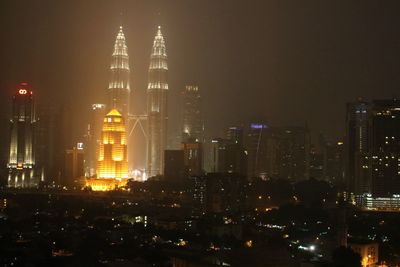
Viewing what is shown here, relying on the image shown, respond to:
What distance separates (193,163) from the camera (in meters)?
27.7

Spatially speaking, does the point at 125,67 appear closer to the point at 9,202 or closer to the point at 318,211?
the point at 9,202

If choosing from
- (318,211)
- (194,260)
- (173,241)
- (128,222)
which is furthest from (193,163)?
(194,260)

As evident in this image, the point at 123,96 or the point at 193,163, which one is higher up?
the point at 123,96

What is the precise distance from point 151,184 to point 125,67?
5564 mm

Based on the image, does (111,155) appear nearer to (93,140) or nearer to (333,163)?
(93,140)

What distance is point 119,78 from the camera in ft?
94.1

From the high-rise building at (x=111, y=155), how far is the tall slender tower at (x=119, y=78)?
1.37 metres

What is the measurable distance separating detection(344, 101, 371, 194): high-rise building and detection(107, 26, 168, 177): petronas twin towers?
23.9 feet

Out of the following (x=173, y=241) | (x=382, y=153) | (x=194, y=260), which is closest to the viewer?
(x=194, y=260)

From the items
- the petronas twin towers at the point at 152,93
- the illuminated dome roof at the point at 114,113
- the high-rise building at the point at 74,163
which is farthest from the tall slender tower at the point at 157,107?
the high-rise building at the point at 74,163

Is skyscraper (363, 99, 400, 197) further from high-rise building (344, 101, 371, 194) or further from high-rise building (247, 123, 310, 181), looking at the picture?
high-rise building (247, 123, 310, 181)

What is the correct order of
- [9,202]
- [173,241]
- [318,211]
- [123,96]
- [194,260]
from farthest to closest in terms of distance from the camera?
[123,96] < [9,202] < [318,211] < [173,241] < [194,260]

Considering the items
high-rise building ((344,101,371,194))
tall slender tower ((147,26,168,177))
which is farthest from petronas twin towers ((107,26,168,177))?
high-rise building ((344,101,371,194))

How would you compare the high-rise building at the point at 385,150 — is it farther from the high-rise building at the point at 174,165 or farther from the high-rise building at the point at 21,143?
the high-rise building at the point at 21,143
